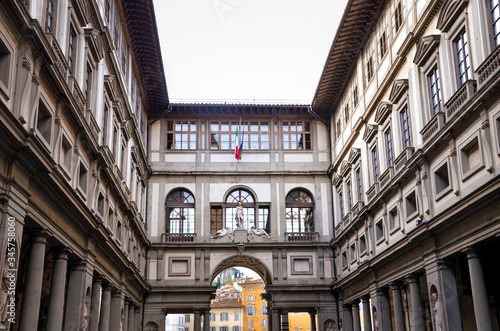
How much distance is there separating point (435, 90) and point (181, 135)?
24424mm

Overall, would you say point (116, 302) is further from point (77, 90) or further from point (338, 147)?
point (338, 147)

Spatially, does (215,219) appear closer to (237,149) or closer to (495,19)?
(237,149)

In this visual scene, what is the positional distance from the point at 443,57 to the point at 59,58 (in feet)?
45.7

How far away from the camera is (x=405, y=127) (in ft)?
90.9

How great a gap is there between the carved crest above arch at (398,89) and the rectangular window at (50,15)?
1512 centimetres

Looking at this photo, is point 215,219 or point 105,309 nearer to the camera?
point 105,309

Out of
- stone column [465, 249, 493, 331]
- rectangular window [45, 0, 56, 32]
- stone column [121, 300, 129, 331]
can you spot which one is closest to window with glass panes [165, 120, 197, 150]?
stone column [121, 300, 129, 331]

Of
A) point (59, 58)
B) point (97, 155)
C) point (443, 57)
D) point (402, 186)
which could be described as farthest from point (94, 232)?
point (443, 57)

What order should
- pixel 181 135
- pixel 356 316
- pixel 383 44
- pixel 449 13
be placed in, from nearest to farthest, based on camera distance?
pixel 449 13 → pixel 383 44 → pixel 356 316 → pixel 181 135

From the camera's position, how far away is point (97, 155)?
81.9 ft

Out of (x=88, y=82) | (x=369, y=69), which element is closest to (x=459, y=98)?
(x=369, y=69)

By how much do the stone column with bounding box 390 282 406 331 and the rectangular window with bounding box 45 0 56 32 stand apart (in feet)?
64.3

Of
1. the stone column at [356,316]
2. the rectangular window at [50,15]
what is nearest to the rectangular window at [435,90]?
the rectangular window at [50,15]

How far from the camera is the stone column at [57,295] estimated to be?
67.7 ft
